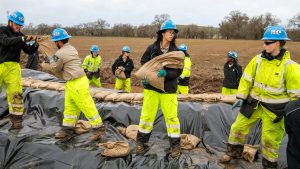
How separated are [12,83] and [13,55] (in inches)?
21.3

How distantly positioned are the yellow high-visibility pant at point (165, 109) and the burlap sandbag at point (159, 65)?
23cm

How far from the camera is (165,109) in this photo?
4562mm

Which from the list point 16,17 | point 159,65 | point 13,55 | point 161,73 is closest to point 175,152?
point 161,73

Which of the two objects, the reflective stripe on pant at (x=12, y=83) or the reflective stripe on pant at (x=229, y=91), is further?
the reflective stripe on pant at (x=229, y=91)

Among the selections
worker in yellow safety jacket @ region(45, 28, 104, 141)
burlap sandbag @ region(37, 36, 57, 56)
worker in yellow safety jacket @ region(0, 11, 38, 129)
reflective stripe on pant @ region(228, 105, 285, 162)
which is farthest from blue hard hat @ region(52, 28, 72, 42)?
reflective stripe on pant @ region(228, 105, 285, 162)

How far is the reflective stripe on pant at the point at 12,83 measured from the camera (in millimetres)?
5664

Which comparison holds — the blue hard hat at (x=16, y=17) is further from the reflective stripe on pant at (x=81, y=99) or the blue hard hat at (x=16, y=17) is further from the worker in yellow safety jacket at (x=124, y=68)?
the worker in yellow safety jacket at (x=124, y=68)

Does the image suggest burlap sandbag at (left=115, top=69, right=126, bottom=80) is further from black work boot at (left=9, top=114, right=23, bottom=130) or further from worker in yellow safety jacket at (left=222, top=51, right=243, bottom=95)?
black work boot at (left=9, top=114, right=23, bottom=130)

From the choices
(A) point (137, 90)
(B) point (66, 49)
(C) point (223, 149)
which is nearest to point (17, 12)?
(B) point (66, 49)

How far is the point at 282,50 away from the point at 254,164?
5.55 feet

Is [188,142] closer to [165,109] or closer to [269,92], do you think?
[165,109]

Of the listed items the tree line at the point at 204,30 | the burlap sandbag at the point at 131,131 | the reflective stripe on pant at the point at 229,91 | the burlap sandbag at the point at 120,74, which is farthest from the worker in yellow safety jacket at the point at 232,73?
the tree line at the point at 204,30

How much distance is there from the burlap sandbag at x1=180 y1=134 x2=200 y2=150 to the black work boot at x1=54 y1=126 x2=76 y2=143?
1.95m

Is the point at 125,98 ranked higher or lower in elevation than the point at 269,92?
lower
